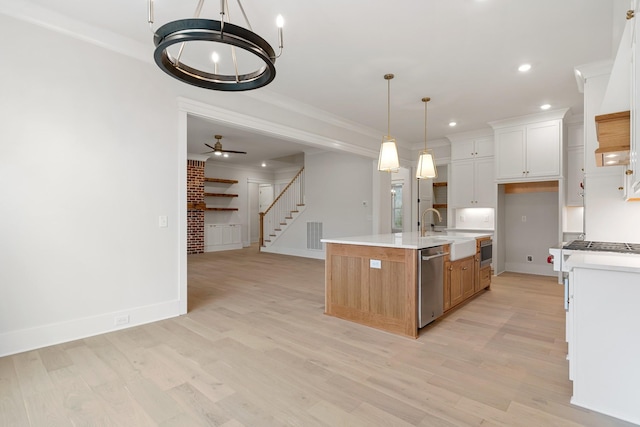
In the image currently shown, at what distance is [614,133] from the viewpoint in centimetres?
205

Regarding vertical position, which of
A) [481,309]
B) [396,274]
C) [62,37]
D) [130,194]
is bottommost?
[481,309]

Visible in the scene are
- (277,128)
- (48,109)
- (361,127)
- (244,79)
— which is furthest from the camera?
(361,127)

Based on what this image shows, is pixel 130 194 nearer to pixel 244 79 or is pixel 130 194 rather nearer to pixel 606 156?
pixel 244 79

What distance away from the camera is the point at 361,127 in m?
6.28

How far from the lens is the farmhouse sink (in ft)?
12.0

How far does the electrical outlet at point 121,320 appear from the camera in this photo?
3.17m

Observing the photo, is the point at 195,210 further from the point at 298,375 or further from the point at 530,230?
the point at 530,230

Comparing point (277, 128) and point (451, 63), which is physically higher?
point (451, 63)

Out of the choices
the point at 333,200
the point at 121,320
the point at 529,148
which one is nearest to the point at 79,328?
the point at 121,320

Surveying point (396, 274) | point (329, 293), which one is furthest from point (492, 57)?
point (329, 293)

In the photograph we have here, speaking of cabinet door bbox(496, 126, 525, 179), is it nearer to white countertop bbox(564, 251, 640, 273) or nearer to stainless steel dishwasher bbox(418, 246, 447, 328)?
stainless steel dishwasher bbox(418, 246, 447, 328)

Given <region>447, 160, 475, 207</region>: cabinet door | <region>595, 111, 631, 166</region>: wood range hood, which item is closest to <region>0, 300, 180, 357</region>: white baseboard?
<region>595, 111, 631, 166</region>: wood range hood

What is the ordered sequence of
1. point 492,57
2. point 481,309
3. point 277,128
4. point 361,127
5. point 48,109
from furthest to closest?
point 361,127 < point 277,128 < point 481,309 < point 492,57 < point 48,109

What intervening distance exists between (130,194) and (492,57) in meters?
4.20
